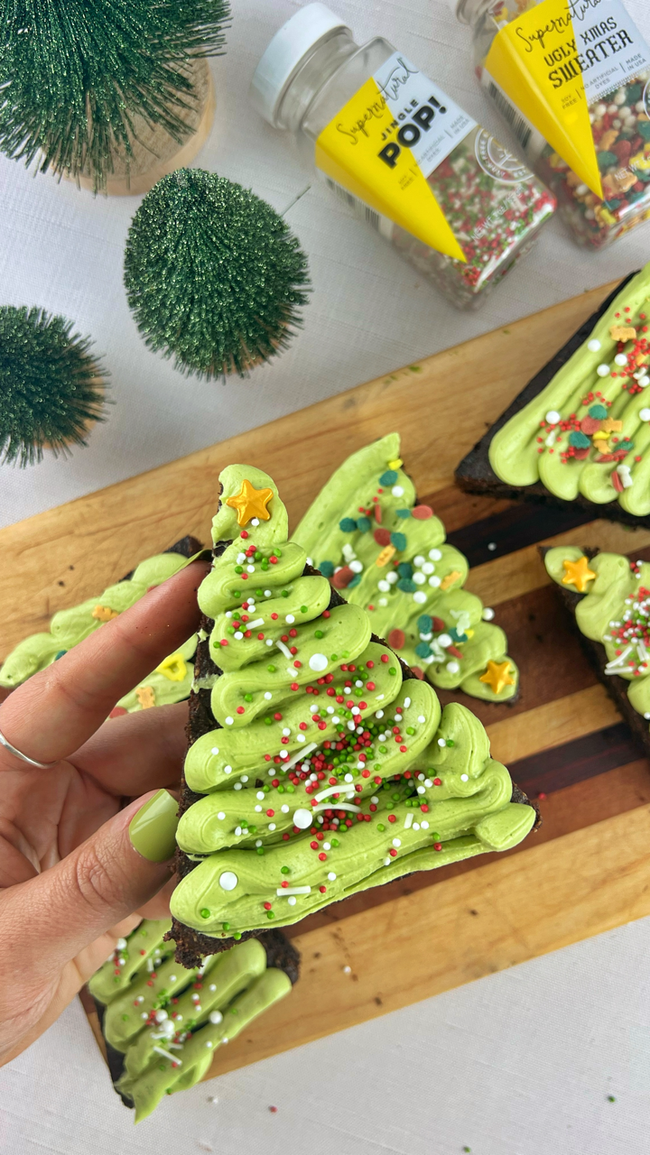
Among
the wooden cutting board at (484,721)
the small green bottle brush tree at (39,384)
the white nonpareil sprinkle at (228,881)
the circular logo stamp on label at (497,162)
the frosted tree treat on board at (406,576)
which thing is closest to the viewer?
the white nonpareil sprinkle at (228,881)

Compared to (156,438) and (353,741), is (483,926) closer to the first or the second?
(353,741)

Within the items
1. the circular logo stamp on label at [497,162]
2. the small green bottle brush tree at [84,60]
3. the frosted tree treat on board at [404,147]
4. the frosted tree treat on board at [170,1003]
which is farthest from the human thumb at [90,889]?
the circular logo stamp on label at [497,162]

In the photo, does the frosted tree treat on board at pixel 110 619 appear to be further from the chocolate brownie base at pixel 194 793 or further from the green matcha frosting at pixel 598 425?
the green matcha frosting at pixel 598 425

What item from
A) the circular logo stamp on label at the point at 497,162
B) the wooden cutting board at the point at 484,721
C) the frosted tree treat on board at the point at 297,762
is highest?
the circular logo stamp on label at the point at 497,162

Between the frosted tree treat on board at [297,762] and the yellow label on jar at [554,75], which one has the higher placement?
the yellow label on jar at [554,75]

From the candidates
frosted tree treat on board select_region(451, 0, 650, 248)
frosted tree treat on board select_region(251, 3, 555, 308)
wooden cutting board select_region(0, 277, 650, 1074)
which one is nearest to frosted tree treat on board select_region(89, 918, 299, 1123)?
wooden cutting board select_region(0, 277, 650, 1074)

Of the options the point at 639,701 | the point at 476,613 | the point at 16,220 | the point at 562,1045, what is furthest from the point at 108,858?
the point at 16,220
